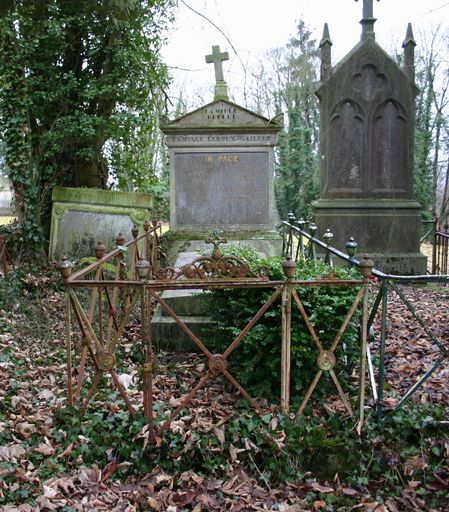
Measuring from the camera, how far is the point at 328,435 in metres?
3.33

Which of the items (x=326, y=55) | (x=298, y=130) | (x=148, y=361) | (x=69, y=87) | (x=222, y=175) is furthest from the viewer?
(x=298, y=130)

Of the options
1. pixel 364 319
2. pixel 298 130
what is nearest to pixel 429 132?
pixel 298 130

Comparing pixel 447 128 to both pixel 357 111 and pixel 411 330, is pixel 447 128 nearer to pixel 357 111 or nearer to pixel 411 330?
pixel 357 111

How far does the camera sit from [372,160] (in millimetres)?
9305

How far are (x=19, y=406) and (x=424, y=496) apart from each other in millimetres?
2829

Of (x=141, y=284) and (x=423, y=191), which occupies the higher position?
(x=423, y=191)

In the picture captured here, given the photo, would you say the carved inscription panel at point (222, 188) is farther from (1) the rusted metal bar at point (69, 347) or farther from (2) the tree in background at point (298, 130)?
(2) the tree in background at point (298, 130)

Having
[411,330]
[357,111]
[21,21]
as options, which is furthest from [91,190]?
[411,330]

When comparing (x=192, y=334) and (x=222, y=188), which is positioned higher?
(x=222, y=188)

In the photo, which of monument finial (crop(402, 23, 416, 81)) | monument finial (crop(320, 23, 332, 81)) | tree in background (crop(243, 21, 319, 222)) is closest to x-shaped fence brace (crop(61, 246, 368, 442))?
monument finial (crop(320, 23, 332, 81))

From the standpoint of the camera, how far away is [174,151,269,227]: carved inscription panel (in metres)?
8.31

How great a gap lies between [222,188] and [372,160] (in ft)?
9.92

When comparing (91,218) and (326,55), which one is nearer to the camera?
(91,218)

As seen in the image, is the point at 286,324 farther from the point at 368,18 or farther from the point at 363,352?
the point at 368,18
